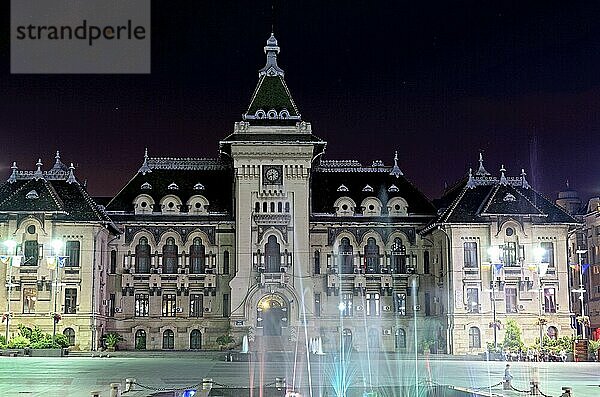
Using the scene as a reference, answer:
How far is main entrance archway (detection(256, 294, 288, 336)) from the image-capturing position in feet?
251

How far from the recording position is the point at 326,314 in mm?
78562

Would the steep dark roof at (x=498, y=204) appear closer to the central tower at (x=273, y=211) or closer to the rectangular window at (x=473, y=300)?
the rectangular window at (x=473, y=300)

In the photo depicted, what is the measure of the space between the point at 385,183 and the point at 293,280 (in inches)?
520

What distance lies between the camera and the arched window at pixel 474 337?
238ft

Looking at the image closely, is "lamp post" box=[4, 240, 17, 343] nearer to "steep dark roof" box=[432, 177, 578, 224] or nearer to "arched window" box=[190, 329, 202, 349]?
"arched window" box=[190, 329, 202, 349]

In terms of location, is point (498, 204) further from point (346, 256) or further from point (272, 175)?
point (272, 175)

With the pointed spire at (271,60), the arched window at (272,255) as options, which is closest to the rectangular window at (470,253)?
the arched window at (272,255)

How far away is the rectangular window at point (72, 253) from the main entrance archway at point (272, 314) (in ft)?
50.3

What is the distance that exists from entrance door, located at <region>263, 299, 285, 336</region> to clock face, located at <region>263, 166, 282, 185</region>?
10.1m

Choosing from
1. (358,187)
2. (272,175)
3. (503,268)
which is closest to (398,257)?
(358,187)

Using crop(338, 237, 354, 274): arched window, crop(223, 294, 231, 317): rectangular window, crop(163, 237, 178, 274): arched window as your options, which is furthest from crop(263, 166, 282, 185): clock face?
crop(223, 294, 231, 317): rectangular window

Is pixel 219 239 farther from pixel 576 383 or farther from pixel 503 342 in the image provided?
pixel 576 383

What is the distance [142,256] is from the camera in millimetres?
79062

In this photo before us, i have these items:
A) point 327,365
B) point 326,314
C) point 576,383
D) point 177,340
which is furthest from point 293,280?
point 576,383
